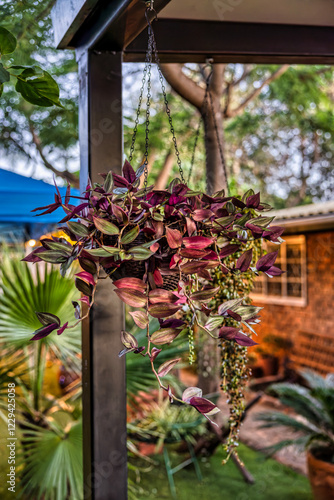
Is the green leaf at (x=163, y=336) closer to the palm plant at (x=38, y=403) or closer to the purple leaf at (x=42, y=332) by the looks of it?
the purple leaf at (x=42, y=332)

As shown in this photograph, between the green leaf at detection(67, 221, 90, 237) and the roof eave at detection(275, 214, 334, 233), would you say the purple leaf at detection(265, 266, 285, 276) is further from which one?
the roof eave at detection(275, 214, 334, 233)

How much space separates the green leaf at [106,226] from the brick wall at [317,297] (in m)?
6.71

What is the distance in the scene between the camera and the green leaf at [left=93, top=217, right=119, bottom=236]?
1166 mm

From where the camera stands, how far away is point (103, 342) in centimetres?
174

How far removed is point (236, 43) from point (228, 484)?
3595 mm

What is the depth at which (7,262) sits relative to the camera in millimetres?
3043

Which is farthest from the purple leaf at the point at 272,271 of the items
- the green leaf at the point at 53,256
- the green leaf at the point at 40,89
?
the green leaf at the point at 40,89

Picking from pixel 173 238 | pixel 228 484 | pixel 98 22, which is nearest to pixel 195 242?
pixel 173 238

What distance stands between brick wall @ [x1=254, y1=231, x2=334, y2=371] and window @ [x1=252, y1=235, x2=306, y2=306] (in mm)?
142

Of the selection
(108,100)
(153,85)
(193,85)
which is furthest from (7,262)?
(153,85)

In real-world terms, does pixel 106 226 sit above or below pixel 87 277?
above

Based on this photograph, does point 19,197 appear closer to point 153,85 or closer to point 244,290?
point 244,290

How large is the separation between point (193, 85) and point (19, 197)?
6.24 ft

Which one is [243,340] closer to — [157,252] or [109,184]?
[157,252]
